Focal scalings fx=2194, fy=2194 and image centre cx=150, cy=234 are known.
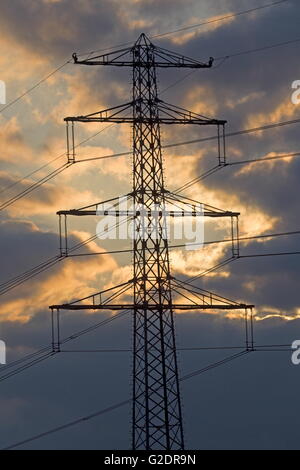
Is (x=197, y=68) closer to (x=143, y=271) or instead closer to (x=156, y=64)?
(x=156, y=64)

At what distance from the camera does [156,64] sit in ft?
405

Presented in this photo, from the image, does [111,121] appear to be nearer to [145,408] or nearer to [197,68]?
[197,68]

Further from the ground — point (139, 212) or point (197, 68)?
point (197, 68)

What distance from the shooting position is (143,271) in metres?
121

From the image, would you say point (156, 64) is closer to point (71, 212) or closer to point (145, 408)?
point (71, 212)

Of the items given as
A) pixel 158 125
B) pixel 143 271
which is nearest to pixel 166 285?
pixel 143 271

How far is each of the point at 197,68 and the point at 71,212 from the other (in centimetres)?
1108

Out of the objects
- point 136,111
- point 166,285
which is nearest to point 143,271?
point 166,285
